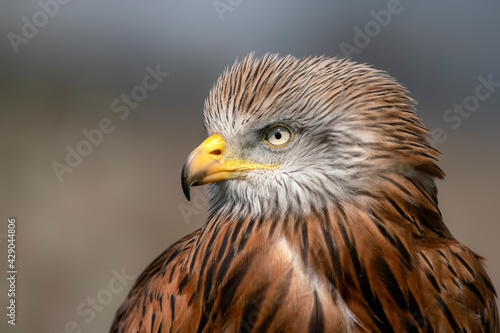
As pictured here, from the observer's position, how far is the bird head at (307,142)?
1.97m

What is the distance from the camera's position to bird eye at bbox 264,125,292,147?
2.02 m

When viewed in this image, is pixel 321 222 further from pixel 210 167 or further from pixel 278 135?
pixel 210 167

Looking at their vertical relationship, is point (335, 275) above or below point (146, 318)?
below

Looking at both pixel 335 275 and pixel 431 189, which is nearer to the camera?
pixel 335 275

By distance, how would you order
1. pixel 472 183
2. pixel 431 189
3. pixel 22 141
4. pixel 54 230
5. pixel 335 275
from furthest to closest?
pixel 472 183, pixel 22 141, pixel 54 230, pixel 431 189, pixel 335 275

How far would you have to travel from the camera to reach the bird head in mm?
1966

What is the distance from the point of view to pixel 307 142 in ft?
6.54

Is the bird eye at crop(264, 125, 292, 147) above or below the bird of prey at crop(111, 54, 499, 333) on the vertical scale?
above

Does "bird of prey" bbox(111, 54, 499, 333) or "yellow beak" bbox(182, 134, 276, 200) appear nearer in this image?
"bird of prey" bbox(111, 54, 499, 333)

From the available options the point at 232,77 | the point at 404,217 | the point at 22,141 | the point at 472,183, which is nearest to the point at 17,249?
the point at 22,141

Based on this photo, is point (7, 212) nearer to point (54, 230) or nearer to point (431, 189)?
point (54, 230)

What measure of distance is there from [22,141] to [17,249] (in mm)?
1832

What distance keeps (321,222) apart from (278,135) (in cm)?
37

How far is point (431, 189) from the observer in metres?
2.11
